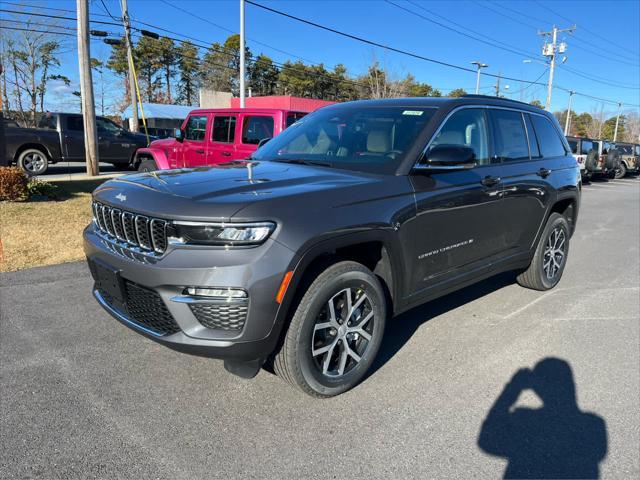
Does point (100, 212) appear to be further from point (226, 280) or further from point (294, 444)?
point (294, 444)

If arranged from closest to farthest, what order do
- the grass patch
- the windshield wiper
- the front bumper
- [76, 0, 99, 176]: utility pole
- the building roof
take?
the front bumper
the windshield wiper
the grass patch
[76, 0, 99, 176]: utility pole
the building roof

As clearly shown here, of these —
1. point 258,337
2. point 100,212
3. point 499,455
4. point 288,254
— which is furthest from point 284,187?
point 499,455

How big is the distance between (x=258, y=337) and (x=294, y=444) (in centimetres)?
62

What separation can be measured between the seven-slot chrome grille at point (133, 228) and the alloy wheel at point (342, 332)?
101 centimetres

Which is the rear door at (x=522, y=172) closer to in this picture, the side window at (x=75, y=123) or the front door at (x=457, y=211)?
the front door at (x=457, y=211)

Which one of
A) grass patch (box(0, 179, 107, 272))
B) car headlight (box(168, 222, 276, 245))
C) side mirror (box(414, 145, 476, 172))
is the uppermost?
side mirror (box(414, 145, 476, 172))

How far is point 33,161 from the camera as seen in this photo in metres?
14.8

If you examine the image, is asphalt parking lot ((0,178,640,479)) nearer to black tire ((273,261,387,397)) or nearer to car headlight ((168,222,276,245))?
black tire ((273,261,387,397))

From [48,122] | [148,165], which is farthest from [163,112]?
[148,165]

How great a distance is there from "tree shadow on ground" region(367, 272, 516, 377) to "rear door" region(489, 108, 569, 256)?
0.76 m

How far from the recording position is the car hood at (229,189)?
2.50m

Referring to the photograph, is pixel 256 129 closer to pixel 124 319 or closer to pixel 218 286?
pixel 124 319

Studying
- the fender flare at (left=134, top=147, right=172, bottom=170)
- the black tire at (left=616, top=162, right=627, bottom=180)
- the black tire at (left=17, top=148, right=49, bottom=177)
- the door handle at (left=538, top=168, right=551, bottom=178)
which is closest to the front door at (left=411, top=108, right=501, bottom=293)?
the door handle at (left=538, top=168, right=551, bottom=178)

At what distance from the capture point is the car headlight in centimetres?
243
